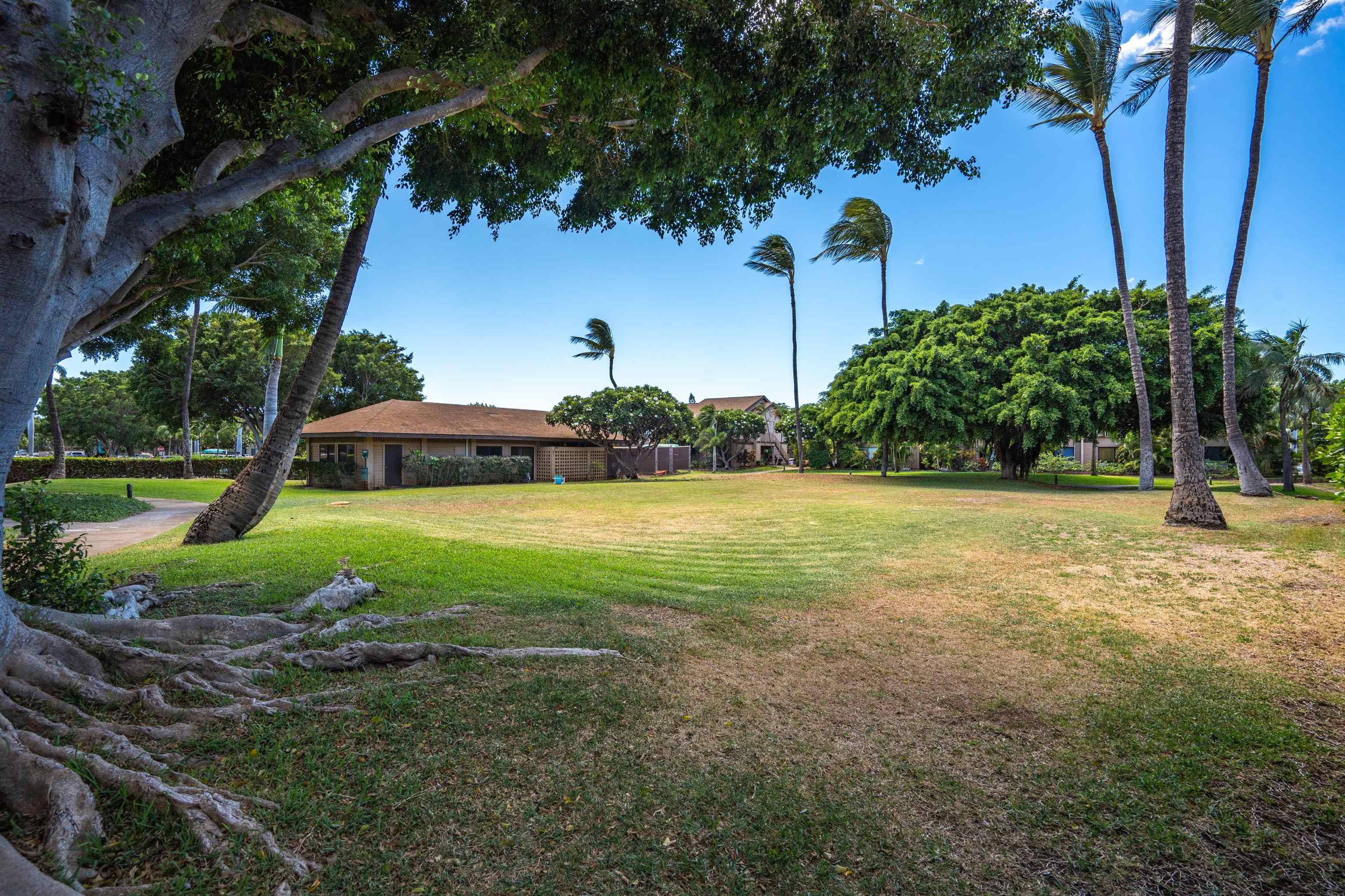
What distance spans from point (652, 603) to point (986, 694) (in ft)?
11.7

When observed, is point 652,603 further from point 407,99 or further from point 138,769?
point 407,99

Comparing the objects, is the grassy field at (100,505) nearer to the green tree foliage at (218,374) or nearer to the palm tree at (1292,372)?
the green tree foliage at (218,374)

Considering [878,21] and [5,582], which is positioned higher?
[878,21]

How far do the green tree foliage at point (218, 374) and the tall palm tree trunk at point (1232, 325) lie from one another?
3924cm

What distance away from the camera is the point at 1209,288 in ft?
81.4

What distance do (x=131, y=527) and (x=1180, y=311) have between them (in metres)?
22.9

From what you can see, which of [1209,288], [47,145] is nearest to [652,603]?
[47,145]

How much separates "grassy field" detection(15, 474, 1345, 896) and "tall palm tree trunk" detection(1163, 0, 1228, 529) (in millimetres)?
2617

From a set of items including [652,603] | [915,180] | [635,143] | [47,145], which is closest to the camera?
[47,145]

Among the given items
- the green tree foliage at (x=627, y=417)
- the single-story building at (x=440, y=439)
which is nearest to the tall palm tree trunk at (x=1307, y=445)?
the green tree foliage at (x=627, y=417)

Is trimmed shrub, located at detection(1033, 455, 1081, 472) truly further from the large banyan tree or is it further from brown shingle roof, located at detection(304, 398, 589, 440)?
the large banyan tree

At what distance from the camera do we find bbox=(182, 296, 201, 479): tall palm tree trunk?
27.8m

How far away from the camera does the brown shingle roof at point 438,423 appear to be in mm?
27562

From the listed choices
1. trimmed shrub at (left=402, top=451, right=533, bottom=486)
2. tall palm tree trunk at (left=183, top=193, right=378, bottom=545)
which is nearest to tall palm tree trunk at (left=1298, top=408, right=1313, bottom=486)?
tall palm tree trunk at (left=183, top=193, right=378, bottom=545)
